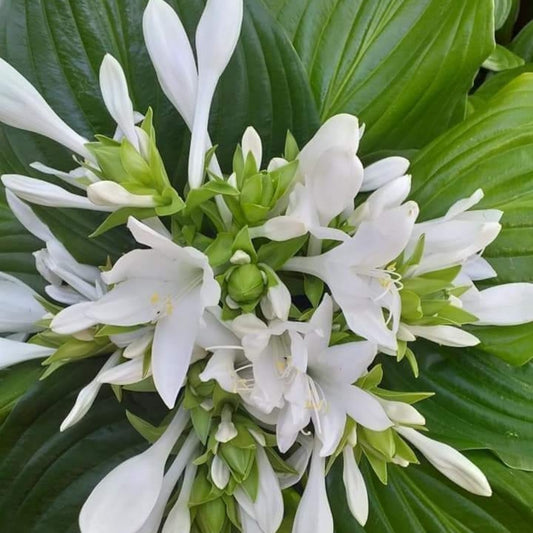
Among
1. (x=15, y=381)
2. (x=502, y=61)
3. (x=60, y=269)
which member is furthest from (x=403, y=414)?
(x=502, y=61)

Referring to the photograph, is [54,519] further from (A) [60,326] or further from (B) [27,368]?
(A) [60,326]

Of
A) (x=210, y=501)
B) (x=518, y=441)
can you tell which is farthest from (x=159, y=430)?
(x=518, y=441)

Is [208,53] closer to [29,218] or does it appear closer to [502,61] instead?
[29,218]

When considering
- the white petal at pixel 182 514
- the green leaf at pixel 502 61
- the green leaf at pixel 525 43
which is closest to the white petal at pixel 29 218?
the white petal at pixel 182 514

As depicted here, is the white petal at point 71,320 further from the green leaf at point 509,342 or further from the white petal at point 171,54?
the green leaf at point 509,342

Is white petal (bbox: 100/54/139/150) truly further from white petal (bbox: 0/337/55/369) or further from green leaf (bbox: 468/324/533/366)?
green leaf (bbox: 468/324/533/366)

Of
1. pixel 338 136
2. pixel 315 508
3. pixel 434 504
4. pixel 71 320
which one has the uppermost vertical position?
pixel 338 136
